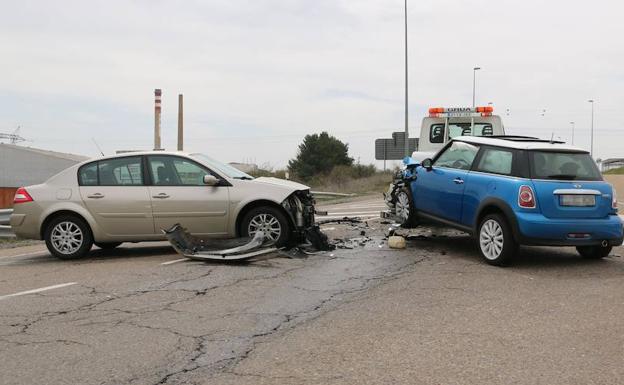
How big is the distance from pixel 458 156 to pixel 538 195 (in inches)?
67.3

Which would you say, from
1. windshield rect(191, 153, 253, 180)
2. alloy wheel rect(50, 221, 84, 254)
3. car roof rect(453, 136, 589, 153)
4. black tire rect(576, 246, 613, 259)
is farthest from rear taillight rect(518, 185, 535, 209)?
alloy wheel rect(50, 221, 84, 254)

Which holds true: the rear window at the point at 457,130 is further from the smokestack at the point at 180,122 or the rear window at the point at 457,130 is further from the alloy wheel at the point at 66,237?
the smokestack at the point at 180,122

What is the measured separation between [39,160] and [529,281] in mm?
57859

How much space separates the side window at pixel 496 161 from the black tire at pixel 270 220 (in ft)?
9.38

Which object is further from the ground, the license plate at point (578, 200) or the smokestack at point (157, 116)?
the smokestack at point (157, 116)

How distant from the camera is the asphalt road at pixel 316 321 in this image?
415 centimetres

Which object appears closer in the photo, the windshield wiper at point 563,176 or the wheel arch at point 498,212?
the wheel arch at point 498,212

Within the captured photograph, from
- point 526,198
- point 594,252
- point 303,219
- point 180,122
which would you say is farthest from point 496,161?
point 180,122

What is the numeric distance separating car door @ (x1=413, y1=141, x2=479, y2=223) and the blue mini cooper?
17mm

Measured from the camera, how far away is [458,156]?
9023 millimetres

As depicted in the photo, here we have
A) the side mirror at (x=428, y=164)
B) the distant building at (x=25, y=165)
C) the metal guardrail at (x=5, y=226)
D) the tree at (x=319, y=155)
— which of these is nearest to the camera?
the side mirror at (x=428, y=164)

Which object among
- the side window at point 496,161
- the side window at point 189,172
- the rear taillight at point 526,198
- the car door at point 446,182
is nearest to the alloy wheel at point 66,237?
the side window at point 189,172

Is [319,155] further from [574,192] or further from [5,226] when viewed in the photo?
[574,192]

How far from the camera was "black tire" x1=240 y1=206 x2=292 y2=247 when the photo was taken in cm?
871
